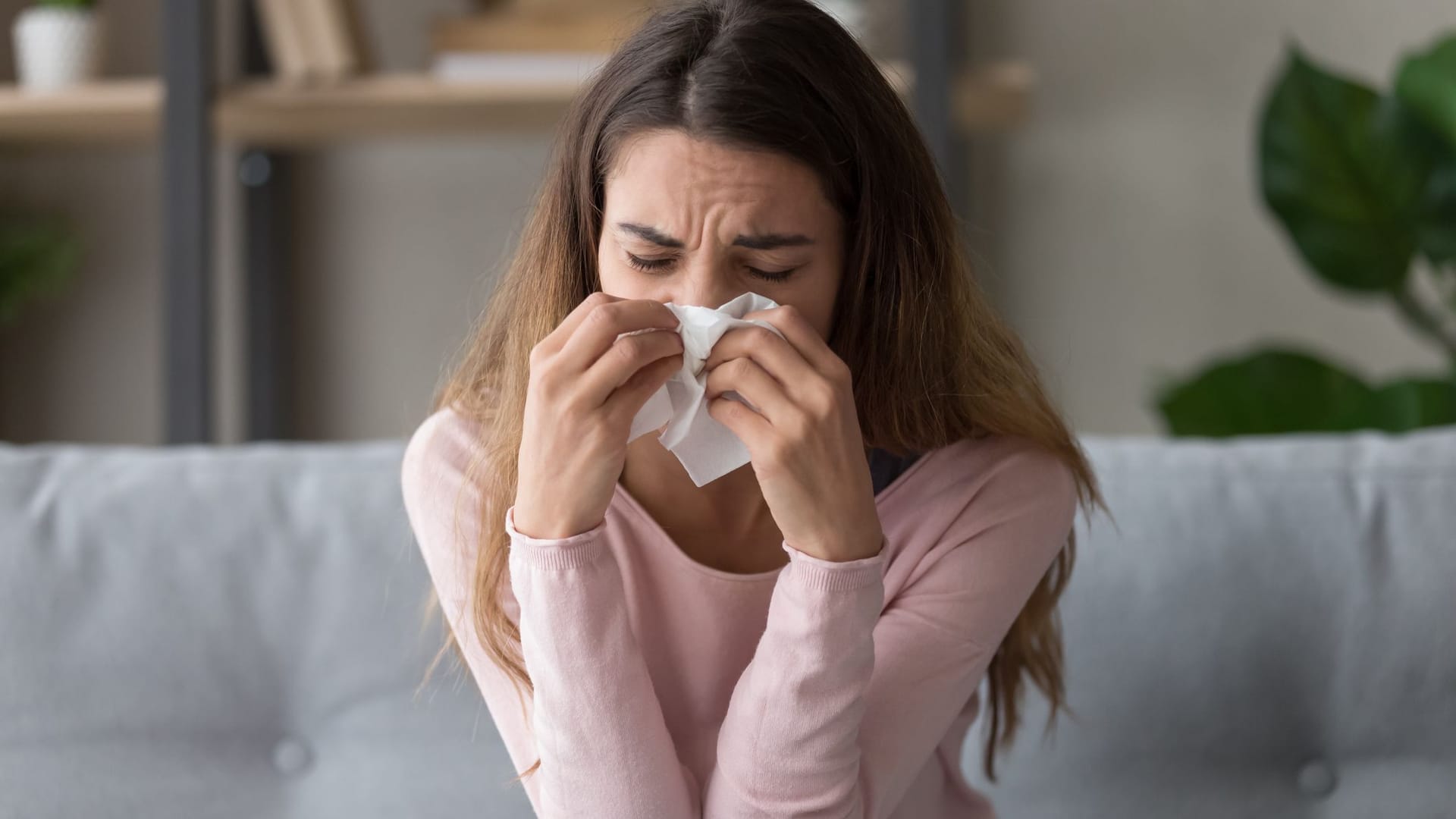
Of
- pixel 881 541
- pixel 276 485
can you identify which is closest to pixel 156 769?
pixel 276 485

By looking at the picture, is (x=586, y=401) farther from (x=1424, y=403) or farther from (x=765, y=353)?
(x=1424, y=403)

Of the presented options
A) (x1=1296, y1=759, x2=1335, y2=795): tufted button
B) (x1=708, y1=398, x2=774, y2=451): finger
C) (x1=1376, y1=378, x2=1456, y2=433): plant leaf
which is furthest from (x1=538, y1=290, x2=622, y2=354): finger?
(x1=1376, y1=378, x2=1456, y2=433): plant leaf

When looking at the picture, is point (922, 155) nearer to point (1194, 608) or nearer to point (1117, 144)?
point (1194, 608)

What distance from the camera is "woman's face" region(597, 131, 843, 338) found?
0.88m

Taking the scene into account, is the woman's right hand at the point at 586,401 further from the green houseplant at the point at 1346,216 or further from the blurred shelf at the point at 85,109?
the blurred shelf at the point at 85,109

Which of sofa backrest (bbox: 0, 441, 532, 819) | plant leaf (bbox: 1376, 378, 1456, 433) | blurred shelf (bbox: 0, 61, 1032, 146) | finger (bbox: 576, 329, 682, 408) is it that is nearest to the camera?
finger (bbox: 576, 329, 682, 408)

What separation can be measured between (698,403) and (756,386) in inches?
1.9

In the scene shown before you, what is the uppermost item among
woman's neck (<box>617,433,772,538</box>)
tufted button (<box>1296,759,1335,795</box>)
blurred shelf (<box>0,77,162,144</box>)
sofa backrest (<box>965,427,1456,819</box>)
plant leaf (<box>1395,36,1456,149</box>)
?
plant leaf (<box>1395,36,1456,149</box>)

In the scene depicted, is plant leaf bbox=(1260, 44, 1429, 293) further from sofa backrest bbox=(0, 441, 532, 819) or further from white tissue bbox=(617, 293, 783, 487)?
sofa backrest bbox=(0, 441, 532, 819)

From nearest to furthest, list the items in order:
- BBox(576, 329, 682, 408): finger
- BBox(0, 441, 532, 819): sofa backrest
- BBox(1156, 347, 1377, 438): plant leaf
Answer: BBox(576, 329, 682, 408): finger, BBox(0, 441, 532, 819): sofa backrest, BBox(1156, 347, 1377, 438): plant leaf

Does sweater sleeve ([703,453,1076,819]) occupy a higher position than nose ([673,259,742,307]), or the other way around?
nose ([673,259,742,307])

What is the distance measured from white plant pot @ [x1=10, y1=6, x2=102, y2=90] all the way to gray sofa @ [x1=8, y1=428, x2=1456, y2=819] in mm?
993

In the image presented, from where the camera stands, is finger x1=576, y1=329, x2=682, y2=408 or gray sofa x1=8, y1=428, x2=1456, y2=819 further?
gray sofa x1=8, y1=428, x2=1456, y2=819

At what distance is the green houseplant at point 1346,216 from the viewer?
5.42 ft
